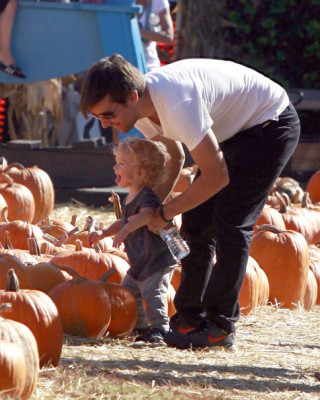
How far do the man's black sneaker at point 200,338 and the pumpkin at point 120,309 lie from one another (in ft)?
0.62

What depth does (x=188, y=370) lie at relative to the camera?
348cm

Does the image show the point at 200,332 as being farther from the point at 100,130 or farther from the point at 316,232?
the point at 100,130

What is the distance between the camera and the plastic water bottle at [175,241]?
146 inches

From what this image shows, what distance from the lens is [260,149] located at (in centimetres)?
379

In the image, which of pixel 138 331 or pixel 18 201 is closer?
pixel 138 331

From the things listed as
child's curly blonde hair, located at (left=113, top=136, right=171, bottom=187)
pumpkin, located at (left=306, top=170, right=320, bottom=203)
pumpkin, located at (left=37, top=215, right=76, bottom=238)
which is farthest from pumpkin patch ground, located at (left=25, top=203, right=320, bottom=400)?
pumpkin, located at (left=306, top=170, right=320, bottom=203)

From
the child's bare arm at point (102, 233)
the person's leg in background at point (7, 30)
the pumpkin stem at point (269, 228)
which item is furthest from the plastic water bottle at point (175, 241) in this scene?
the person's leg in background at point (7, 30)

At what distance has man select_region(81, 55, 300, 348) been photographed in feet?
10.9

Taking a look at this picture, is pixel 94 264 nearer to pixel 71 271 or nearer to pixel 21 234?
pixel 71 271

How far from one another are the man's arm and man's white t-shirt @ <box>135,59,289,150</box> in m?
0.05

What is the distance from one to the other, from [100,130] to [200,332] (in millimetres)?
7813

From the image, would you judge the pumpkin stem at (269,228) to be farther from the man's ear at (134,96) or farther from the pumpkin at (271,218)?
the man's ear at (134,96)

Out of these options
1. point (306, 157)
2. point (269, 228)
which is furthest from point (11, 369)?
point (306, 157)

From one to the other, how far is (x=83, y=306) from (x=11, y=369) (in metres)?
1.10
